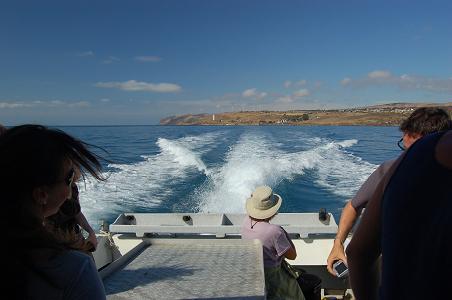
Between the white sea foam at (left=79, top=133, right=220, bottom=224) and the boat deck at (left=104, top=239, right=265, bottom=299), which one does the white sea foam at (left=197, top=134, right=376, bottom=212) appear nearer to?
the white sea foam at (left=79, top=133, right=220, bottom=224)

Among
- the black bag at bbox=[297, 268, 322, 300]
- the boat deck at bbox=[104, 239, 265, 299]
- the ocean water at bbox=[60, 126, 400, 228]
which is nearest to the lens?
the boat deck at bbox=[104, 239, 265, 299]

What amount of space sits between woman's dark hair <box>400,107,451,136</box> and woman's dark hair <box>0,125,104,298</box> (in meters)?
→ 1.91

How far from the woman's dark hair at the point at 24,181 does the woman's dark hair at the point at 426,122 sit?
6.26 ft

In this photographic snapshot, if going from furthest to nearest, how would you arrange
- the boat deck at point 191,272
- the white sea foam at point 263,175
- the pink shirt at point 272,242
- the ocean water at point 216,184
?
the white sea foam at point 263,175, the ocean water at point 216,184, the pink shirt at point 272,242, the boat deck at point 191,272

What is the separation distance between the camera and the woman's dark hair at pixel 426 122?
7.39ft

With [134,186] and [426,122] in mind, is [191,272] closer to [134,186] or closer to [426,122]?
[426,122]

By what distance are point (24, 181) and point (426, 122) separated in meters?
2.01

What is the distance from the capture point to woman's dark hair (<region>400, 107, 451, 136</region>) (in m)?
2.25

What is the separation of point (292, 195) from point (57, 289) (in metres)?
9.54

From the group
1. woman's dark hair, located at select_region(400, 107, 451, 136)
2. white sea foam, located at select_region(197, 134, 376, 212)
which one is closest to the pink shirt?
woman's dark hair, located at select_region(400, 107, 451, 136)

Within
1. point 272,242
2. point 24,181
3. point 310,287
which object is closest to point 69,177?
point 24,181

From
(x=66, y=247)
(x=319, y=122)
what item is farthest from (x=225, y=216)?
(x=319, y=122)

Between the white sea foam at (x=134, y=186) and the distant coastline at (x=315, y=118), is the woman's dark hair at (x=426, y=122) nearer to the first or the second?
the white sea foam at (x=134, y=186)

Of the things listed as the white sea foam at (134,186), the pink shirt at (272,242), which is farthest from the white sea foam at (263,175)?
the pink shirt at (272,242)
